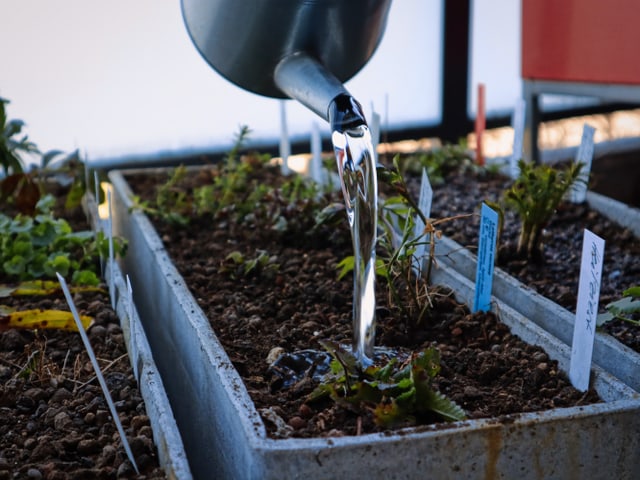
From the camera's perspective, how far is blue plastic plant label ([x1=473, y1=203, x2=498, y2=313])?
1.22m

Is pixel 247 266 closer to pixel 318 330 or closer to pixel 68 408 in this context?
pixel 318 330

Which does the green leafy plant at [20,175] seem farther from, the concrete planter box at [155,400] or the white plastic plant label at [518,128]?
the white plastic plant label at [518,128]

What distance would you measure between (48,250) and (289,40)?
3.33 feet

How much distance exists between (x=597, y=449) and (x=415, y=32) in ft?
7.22

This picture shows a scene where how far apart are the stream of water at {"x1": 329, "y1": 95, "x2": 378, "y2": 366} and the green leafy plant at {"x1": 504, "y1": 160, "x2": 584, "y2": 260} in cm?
68

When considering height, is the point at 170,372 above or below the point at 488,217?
below

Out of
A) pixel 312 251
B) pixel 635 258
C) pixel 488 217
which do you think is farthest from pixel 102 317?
pixel 635 258

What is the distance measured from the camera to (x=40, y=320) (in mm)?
1397

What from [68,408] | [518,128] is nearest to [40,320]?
[68,408]

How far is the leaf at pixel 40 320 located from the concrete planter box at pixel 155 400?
9 centimetres

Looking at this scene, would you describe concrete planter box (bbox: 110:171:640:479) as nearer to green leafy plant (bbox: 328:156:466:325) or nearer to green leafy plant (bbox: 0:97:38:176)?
green leafy plant (bbox: 328:156:466:325)

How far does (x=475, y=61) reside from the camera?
304 cm

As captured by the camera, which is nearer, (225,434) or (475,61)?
(225,434)

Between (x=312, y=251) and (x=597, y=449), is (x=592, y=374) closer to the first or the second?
(x=597, y=449)
